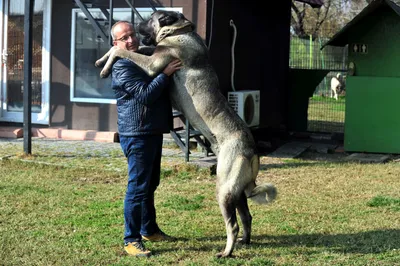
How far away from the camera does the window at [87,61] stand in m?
11.5

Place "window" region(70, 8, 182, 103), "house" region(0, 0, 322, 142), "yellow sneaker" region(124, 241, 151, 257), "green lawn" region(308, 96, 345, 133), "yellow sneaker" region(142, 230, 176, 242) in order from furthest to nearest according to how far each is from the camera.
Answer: "green lawn" region(308, 96, 345, 133)
"window" region(70, 8, 182, 103)
"house" region(0, 0, 322, 142)
"yellow sneaker" region(142, 230, 176, 242)
"yellow sneaker" region(124, 241, 151, 257)

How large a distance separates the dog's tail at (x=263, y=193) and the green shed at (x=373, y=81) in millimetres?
6188

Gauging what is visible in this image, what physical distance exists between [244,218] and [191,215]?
1168 mm

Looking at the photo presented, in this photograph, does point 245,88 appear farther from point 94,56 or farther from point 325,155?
point 94,56

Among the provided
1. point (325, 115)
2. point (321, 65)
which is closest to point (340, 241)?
point (321, 65)

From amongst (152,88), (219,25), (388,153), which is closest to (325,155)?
(388,153)

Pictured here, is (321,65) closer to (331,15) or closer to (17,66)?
(17,66)

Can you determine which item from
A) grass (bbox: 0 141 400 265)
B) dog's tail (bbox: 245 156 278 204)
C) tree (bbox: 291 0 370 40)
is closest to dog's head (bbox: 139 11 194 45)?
dog's tail (bbox: 245 156 278 204)

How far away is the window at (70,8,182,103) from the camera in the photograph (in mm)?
11539

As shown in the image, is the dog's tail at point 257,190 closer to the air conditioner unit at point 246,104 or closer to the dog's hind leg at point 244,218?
the dog's hind leg at point 244,218

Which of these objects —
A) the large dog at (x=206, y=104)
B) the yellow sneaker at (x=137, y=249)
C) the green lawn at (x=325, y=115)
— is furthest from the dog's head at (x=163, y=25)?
the green lawn at (x=325, y=115)

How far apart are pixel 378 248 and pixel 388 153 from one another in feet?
18.8

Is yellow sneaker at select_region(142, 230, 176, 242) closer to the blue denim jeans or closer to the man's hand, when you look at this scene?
the blue denim jeans

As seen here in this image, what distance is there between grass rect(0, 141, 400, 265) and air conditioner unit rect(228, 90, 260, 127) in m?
1.74
